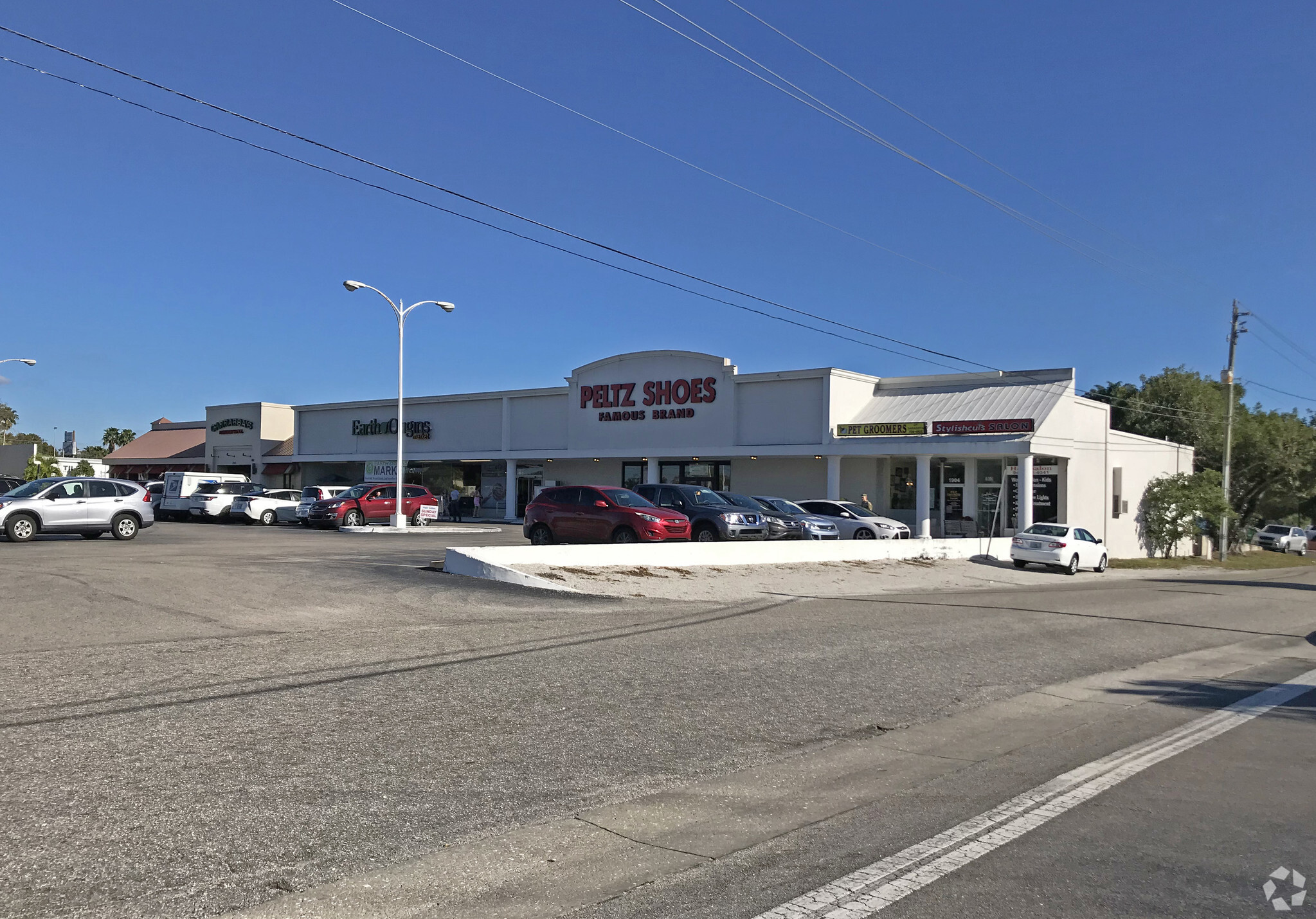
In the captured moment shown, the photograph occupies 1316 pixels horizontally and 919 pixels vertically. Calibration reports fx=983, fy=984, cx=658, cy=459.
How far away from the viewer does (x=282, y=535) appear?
2961cm

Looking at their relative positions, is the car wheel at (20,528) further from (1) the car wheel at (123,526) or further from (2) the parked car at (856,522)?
(2) the parked car at (856,522)

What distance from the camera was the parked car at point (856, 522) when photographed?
102 ft

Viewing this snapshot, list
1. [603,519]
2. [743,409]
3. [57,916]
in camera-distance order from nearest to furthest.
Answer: [57,916] < [603,519] < [743,409]

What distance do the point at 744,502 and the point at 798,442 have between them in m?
14.6

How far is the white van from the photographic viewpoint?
128 feet

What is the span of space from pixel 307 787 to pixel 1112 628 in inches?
519

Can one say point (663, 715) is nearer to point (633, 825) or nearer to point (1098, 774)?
point (633, 825)

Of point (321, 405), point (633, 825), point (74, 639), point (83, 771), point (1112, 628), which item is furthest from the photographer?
point (321, 405)

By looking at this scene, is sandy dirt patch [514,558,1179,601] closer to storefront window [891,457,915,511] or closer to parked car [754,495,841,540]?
parked car [754,495,841,540]

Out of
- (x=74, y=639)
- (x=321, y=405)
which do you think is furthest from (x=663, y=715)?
(x=321, y=405)

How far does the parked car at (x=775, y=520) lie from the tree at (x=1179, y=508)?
26.5 metres

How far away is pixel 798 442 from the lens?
42.2 metres

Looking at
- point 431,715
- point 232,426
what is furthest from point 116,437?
point 431,715

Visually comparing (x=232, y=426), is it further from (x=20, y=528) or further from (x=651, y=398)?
(x=20, y=528)
